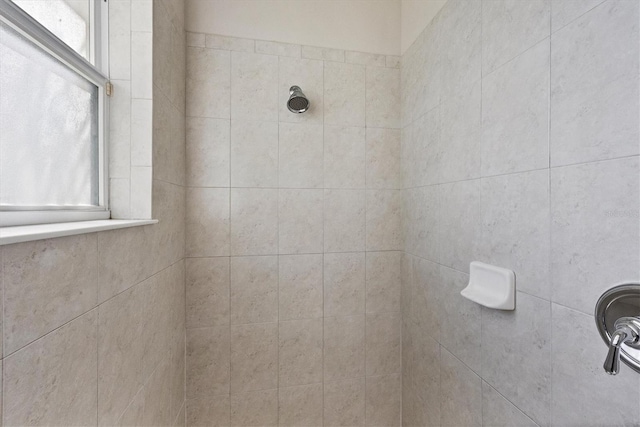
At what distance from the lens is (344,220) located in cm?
158

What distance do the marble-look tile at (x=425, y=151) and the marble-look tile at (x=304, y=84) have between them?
1.71 ft

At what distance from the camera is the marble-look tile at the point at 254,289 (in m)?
1.47

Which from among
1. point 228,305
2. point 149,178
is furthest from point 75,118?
point 228,305

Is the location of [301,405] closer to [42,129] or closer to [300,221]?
[300,221]

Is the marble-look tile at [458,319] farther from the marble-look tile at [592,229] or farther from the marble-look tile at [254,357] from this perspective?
the marble-look tile at [254,357]

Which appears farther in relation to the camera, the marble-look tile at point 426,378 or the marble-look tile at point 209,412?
the marble-look tile at point 209,412

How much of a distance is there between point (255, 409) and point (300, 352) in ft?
1.23

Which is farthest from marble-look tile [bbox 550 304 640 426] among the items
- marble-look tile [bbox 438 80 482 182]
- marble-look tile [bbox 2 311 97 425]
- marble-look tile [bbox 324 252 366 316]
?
marble-look tile [bbox 2 311 97 425]

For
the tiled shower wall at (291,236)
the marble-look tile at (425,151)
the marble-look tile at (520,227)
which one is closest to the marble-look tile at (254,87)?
the tiled shower wall at (291,236)

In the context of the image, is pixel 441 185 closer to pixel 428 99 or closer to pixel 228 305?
pixel 428 99

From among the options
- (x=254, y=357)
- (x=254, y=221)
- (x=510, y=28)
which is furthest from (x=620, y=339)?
(x=254, y=357)

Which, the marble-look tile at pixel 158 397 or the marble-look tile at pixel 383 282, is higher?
the marble-look tile at pixel 383 282

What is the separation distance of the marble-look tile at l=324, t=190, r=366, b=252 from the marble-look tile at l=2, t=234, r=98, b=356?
41.9 inches

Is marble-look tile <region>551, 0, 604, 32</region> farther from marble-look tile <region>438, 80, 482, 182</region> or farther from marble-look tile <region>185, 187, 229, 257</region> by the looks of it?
marble-look tile <region>185, 187, 229, 257</region>
